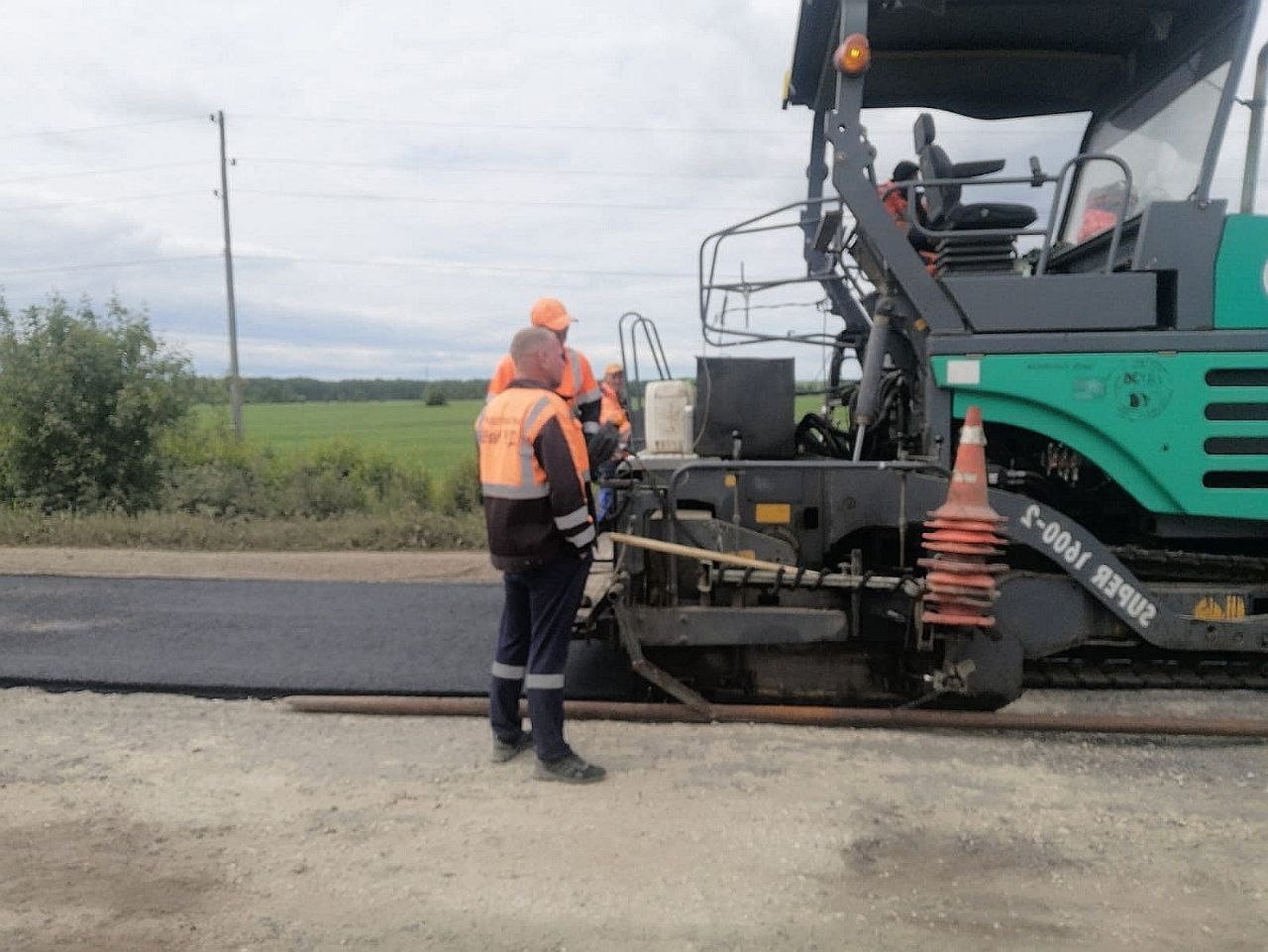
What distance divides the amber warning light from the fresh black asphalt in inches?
122

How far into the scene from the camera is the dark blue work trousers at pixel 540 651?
409cm

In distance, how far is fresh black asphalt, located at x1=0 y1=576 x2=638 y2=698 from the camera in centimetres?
533

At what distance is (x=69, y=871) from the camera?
10.8ft

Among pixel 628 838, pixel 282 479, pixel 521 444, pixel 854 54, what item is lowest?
pixel 628 838

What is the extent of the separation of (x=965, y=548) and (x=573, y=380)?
1919mm

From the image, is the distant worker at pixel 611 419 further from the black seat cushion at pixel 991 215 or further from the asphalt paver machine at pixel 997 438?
the black seat cushion at pixel 991 215

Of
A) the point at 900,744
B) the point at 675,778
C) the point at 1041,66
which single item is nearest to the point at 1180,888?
the point at 900,744

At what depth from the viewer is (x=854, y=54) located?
443 centimetres

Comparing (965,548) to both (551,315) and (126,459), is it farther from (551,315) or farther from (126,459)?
(126,459)

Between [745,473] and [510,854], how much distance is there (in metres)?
Result: 2.08

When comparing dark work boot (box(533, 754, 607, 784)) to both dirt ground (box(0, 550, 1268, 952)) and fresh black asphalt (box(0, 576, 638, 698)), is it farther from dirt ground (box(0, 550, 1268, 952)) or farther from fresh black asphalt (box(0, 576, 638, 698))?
fresh black asphalt (box(0, 576, 638, 698))

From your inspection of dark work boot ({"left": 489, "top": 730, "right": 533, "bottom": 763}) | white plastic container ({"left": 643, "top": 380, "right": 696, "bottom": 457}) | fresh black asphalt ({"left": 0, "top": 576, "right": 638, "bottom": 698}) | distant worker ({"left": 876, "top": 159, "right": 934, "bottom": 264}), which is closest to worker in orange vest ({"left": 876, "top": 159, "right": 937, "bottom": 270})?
distant worker ({"left": 876, "top": 159, "right": 934, "bottom": 264})

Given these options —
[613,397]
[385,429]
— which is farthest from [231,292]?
[613,397]

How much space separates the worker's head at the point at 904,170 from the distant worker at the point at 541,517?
7.58ft
